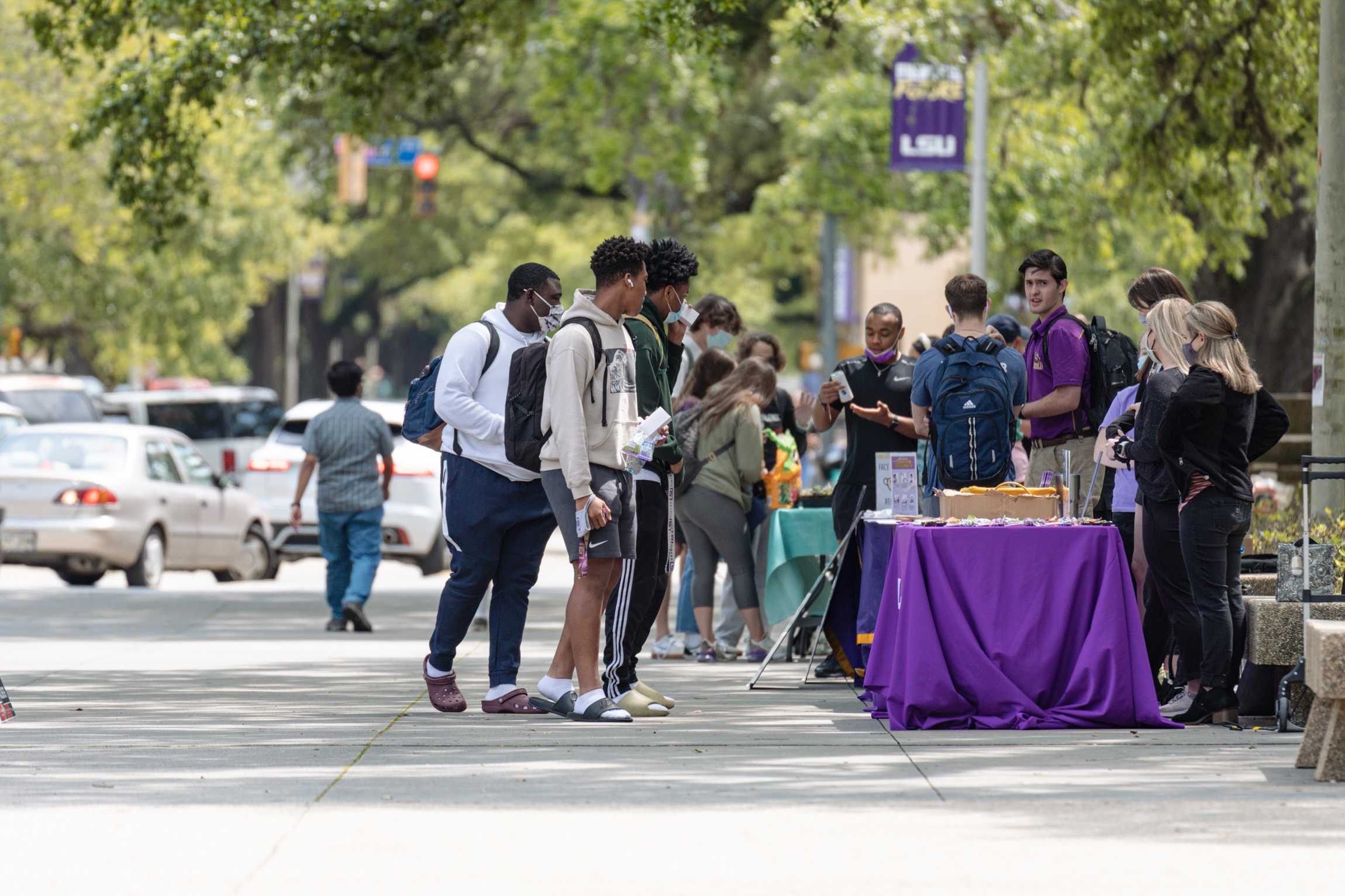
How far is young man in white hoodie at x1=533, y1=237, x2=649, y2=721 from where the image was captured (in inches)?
338

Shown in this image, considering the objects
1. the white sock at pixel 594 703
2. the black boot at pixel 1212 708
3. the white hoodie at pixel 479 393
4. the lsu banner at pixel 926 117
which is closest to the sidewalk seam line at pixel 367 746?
the white sock at pixel 594 703

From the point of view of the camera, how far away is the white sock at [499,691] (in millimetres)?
9469

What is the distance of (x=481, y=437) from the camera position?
9.20 m

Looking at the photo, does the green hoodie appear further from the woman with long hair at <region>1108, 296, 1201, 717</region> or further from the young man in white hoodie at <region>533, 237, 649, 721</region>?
the woman with long hair at <region>1108, 296, 1201, 717</region>

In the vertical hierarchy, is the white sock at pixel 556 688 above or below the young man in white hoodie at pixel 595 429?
below

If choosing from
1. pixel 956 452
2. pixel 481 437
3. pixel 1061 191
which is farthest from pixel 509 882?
pixel 1061 191

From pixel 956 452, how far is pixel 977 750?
73.1 inches

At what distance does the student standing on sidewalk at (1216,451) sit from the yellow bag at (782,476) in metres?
4.00

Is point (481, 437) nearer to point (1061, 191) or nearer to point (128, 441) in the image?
point (128, 441)

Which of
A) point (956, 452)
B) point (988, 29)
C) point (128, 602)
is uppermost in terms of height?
point (988, 29)

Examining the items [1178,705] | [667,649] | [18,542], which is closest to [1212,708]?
[1178,705]

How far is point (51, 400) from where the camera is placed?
85.4 ft

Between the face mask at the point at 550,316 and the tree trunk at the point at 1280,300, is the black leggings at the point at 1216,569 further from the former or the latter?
the tree trunk at the point at 1280,300

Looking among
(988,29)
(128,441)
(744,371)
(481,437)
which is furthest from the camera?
(988,29)
